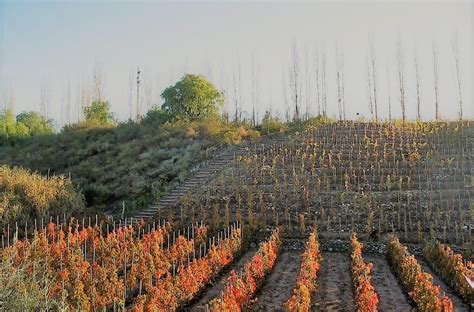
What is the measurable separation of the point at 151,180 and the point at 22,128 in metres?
20.8

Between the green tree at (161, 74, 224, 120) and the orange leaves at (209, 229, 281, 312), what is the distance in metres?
19.7

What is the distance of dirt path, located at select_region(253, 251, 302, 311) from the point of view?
29.8 feet

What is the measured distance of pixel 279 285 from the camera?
10.3 meters

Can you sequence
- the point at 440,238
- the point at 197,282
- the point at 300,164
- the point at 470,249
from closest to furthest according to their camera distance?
the point at 197,282, the point at 470,249, the point at 440,238, the point at 300,164

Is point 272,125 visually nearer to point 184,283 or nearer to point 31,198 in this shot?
point 31,198

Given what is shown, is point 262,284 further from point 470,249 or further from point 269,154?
point 269,154

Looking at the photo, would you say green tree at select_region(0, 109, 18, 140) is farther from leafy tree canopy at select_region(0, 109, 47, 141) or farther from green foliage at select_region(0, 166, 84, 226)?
green foliage at select_region(0, 166, 84, 226)

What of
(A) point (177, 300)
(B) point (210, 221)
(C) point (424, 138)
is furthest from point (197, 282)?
(C) point (424, 138)

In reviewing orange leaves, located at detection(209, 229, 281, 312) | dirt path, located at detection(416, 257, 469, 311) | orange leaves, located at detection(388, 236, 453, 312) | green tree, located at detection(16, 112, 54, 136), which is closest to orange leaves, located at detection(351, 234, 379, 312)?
orange leaves, located at detection(388, 236, 453, 312)

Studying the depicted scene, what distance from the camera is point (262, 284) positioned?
33.7ft

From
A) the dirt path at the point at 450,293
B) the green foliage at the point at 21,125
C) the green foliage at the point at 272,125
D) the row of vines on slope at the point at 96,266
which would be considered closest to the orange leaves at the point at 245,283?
the row of vines on slope at the point at 96,266

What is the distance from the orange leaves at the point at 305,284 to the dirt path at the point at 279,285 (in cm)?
56

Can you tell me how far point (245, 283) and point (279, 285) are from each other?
150cm

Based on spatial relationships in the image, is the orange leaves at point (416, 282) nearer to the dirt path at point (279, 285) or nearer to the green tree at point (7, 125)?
the dirt path at point (279, 285)
